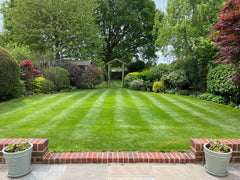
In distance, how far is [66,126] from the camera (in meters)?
4.58

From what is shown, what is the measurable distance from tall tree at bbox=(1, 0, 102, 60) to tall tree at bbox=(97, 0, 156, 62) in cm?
529

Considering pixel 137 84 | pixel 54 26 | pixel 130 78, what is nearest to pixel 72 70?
pixel 130 78

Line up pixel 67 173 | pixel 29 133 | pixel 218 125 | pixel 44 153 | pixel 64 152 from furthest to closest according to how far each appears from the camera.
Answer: pixel 218 125 → pixel 29 133 → pixel 64 152 → pixel 44 153 → pixel 67 173

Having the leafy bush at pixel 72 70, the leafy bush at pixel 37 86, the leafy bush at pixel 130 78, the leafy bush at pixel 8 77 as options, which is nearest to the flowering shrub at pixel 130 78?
the leafy bush at pixel 130 78

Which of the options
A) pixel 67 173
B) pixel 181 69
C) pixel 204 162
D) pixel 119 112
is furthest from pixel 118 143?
pixel 181 69

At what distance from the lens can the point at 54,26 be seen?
17.6 m

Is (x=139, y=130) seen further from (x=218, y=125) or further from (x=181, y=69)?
(x=181, y=69)

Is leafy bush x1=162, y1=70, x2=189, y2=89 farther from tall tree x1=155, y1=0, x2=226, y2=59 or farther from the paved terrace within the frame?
the paved terrace

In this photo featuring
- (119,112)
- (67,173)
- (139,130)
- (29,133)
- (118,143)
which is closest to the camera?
(67,173)

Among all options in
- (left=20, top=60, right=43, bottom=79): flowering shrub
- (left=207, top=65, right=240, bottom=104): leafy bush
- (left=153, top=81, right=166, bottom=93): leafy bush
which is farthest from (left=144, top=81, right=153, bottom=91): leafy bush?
(left=20, top=60, right=43, bottom=79): flowering shrub

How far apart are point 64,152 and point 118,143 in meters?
1.08

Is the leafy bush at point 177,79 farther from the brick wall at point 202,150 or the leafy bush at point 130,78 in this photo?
the brick wall at point 202,150

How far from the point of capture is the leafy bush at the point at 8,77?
7.67 metres

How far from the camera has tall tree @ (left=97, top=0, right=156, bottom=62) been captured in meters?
23.9
